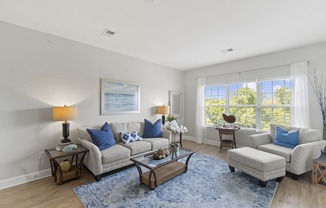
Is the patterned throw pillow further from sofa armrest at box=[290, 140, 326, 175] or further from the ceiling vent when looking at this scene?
sofa armrest at box=[290, 140, 326, 175]

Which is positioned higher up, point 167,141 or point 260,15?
point 260,15

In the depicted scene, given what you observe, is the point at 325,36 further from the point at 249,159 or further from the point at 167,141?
the point at 167,141

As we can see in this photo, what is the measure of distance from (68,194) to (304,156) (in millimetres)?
3843

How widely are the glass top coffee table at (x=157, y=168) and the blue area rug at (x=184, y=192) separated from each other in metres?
0.09

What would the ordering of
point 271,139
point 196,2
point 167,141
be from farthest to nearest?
point 167,141 → point 271,139 → point 196,2

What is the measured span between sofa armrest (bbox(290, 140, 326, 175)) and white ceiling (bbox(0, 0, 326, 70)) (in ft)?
6.71

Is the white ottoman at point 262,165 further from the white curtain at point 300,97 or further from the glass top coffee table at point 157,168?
the white curtain at point 300,97

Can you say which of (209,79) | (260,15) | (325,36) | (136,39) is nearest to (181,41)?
(136,39)

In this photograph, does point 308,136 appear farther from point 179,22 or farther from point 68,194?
point 68,194

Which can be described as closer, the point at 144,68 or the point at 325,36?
the point at 325,36

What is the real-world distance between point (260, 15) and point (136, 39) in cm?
215

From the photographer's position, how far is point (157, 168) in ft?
8.30

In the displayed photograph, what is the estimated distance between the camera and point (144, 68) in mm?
4527

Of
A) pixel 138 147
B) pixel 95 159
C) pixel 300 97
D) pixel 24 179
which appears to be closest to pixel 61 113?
pixel 95 159
